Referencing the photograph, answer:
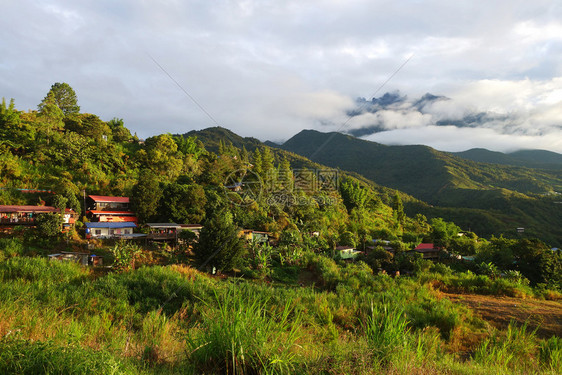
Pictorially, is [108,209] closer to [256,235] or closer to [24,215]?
[24,215]

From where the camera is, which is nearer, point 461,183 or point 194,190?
point 194,190

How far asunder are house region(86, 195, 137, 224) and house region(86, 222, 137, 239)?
115 cm

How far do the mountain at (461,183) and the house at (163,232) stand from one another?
39.3 feet

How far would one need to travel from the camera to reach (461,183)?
102 meters

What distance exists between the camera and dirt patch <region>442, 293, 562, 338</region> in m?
6.69

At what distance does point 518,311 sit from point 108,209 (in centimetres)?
2478

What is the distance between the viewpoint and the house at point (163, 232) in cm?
1957

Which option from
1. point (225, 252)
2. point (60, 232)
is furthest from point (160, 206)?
point (225, 252)

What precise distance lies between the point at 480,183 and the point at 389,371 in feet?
438

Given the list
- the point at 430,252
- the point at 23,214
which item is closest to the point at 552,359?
the point at 23,214

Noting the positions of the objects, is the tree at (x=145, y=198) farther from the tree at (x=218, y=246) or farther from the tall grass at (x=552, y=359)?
the tall grass at (x=552, y=359)

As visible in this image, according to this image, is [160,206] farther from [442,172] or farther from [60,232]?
[442,172]

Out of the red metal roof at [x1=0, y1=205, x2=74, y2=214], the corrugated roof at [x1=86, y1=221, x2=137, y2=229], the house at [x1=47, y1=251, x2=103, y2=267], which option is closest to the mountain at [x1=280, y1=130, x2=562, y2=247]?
the house at [x1=47, y1=251, x2=103, y2=267]

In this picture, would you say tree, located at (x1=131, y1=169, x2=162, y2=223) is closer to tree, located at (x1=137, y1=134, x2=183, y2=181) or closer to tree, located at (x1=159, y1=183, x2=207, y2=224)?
tree, located at (x1=159, y1=183, x2=207, y2=224)
